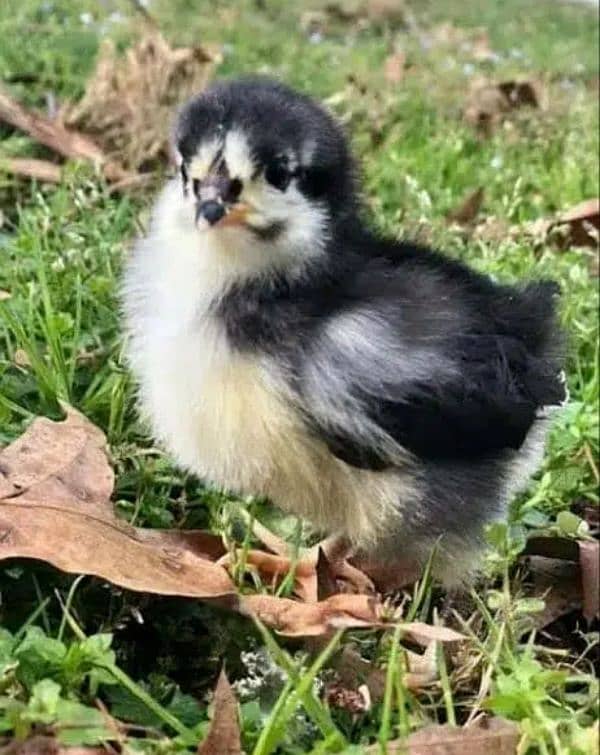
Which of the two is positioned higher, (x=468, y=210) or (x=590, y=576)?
(x=468, y=210)

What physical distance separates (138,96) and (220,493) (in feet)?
6.45

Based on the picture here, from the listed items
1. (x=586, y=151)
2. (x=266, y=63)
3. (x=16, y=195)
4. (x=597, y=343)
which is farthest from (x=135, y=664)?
(x=266, y=63)

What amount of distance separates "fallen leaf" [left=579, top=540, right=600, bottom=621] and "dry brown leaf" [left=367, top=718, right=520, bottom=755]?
321 mm

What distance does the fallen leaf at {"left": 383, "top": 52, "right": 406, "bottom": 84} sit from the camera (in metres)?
4.61

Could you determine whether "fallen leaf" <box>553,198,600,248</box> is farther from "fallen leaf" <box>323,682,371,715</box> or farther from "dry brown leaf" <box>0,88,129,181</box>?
"fallen leaf" <box>323,682,371,715</box>

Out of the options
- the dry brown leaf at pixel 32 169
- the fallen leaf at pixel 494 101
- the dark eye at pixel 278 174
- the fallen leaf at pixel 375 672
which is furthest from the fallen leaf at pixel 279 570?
the fallen leaf at pixel 494 101

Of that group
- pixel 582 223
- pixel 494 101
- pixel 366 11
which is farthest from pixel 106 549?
pixel 366 11

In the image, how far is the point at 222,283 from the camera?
1.58 meters

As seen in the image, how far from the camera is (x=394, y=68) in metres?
4.79

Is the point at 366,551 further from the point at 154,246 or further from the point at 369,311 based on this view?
the point at 154,246

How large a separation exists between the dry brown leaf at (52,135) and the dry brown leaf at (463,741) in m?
2.10

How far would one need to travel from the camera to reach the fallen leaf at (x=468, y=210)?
333cm

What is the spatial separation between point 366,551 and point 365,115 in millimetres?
2536

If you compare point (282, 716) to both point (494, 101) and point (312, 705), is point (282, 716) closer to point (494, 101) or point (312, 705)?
point (312, 705)
